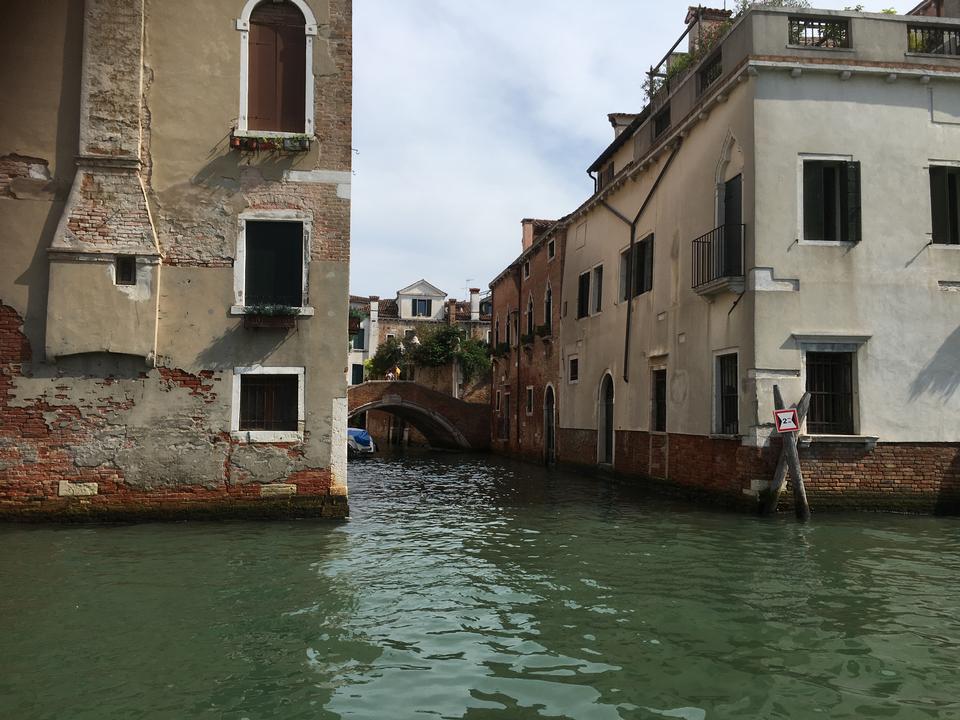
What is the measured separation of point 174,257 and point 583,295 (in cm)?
1067

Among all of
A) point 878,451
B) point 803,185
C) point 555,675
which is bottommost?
point 555,675

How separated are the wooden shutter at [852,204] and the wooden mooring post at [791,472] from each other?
2.16 m

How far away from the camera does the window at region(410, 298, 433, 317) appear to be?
136ft

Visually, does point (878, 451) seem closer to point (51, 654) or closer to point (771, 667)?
point (771, 667)

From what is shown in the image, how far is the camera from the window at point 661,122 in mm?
13701

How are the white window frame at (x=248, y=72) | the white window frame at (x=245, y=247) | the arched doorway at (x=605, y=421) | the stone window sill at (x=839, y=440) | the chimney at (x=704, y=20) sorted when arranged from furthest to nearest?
the arched doorway at (x=605, y=421)
the chimney at (x=704, y=20)
the stone window sill at (x=839, y=440)
the white window frame at (x=248, y=72)
the white window frame at (x=245, y=247)

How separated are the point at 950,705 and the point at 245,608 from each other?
13.3 feet

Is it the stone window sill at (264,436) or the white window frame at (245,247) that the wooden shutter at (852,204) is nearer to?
the white window frame at (245,247)

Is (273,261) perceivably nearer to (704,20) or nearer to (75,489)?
(75,489)

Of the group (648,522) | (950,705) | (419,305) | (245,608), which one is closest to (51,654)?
(245,608)

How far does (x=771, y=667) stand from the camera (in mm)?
4203

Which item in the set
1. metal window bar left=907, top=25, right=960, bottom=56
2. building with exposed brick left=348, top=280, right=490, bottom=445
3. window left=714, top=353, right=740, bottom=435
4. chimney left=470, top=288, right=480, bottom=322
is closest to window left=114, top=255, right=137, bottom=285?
window left=714, top=353, right=740, bottom=435

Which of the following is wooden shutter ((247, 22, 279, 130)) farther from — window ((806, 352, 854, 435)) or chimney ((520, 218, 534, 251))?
chimney ((520, 218, 534, 251))

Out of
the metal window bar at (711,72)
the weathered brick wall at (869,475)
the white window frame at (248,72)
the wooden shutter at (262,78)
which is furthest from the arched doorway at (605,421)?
the wooden shutter at (262,78)
